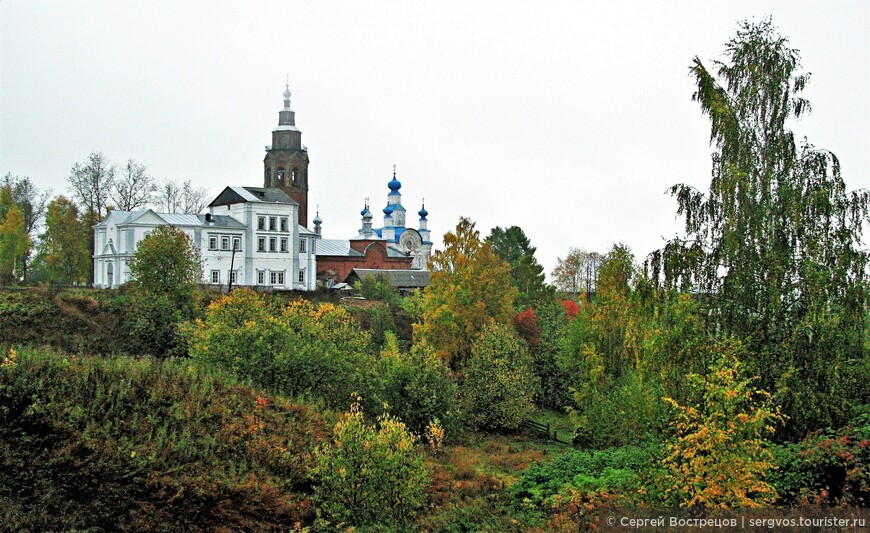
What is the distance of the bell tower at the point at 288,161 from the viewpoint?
253 feet

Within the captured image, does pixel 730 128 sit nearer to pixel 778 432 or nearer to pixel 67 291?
pixel 778 432

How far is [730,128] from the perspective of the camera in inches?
639

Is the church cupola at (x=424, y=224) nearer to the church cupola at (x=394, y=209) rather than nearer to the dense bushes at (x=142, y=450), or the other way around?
the church cupola at (x=394, y=209)

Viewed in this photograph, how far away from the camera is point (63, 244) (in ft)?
179

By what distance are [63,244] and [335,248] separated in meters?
26.0

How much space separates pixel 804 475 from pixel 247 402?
13652 millimetres

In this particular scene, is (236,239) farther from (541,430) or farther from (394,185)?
(394,185)

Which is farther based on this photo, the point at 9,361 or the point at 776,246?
the point at 9,361

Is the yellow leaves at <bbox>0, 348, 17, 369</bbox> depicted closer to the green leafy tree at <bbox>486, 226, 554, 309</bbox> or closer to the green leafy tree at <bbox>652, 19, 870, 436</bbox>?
the green leafy tree at <bbox>652, 19, 870, 436</bbox>

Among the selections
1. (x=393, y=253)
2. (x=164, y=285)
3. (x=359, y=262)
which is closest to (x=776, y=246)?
(x=164, y=285)

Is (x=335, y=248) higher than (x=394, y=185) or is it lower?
lower

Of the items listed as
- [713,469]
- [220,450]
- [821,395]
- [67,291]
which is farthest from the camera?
[67,291]

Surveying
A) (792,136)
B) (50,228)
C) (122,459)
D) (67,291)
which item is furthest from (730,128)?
(50,228)

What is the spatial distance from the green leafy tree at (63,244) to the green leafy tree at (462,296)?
29.7 m
